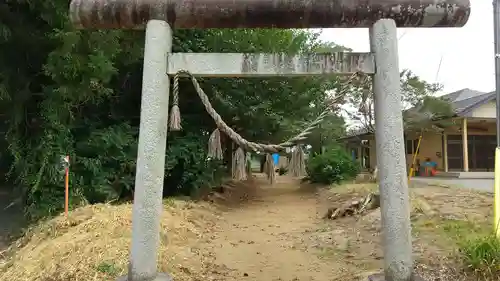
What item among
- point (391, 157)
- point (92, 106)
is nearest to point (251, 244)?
point (391, 157)

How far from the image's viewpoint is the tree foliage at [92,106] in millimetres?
8414

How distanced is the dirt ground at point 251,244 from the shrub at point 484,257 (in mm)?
216

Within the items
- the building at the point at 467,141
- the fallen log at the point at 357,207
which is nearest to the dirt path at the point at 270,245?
the fallen log at the point at 357,207

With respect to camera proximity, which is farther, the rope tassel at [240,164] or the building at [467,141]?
the building at [467,141]

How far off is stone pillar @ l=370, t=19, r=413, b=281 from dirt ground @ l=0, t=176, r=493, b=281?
1.18 m

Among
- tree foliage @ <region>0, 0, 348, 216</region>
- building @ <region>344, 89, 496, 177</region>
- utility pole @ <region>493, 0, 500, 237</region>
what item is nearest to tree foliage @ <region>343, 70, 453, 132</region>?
building @ <region>344, 89, 496, 177</region>

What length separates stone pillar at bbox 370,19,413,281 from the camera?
4.14 meters

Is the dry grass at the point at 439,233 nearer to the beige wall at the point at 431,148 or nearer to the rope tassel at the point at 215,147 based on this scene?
the rope tassel at the point at 215,147

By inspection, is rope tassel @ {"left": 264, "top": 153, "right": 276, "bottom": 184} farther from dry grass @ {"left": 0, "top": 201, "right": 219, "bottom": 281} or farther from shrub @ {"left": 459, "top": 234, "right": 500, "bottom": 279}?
shrub @ {"left": 459, "top": 234, "right": 500, "bottom": 279}

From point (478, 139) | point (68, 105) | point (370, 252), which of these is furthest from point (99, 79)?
point (478, 139)

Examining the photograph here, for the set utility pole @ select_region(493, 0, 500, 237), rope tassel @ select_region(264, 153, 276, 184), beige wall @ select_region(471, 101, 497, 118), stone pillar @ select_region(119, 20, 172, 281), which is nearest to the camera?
stone pillar @ select_region(119, 20, 172, 281)

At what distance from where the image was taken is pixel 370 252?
670 centimetres

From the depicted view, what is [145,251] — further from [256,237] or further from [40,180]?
[40,180]

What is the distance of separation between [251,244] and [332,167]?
31.6 ft
